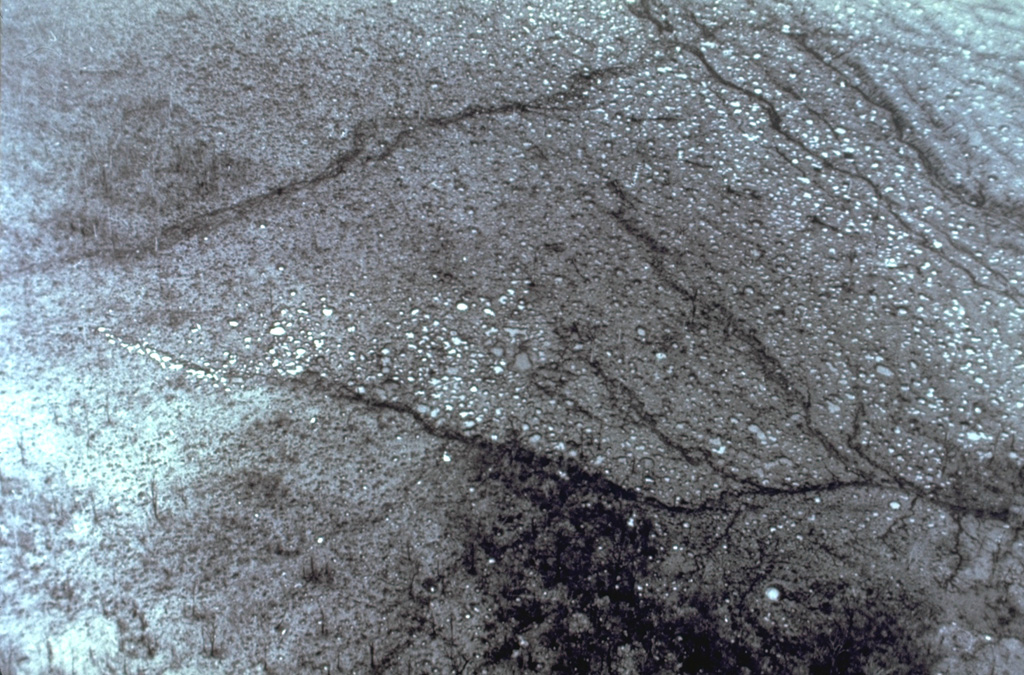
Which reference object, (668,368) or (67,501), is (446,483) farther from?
(67,501)

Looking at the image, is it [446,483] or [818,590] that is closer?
[818,590]

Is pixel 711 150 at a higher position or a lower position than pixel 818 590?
higher

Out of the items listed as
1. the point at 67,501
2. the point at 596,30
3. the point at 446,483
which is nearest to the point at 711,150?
the point at 596,30

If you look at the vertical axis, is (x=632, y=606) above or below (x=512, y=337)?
→ below

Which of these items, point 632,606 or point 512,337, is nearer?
point 632,606

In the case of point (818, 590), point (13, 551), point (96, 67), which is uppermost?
point (96, 67)

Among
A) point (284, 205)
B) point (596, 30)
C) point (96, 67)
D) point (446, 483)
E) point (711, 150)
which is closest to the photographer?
point (446, 483)

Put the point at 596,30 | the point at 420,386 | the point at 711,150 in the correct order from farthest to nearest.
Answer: the point at 596,30 < the point at 711,150 < the point at 420,386
